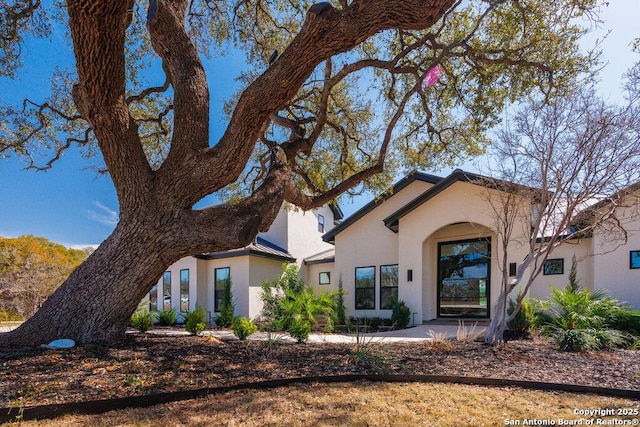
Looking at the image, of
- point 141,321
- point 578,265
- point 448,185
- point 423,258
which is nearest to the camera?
point 141,321

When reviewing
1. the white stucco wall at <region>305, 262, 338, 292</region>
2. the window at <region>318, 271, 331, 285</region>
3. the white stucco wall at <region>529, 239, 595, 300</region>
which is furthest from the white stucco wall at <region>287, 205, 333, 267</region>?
the white stucco wall at <region>529, 239, 595, 300</region>

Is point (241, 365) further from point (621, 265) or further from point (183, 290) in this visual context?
point (183, 290)

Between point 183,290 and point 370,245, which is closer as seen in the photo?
point 370,245

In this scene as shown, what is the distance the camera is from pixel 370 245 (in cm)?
1512

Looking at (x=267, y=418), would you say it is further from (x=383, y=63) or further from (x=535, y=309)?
(x=535, y=309)

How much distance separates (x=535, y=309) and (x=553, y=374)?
4.96 metres

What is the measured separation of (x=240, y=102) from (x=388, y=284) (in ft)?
33.9

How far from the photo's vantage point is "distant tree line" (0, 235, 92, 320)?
17.3m

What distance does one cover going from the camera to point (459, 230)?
43.3 feet

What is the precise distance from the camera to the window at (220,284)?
53.8ft

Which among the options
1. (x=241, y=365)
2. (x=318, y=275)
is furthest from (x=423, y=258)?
(x=241, y=365)

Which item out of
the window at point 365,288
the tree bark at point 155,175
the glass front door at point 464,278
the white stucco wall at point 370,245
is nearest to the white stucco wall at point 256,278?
the white stucco wall at point 370,245

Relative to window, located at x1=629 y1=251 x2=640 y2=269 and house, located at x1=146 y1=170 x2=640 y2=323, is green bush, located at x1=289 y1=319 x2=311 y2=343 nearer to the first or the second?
house, located at x1=146 y1=170 x2=640 y2=323

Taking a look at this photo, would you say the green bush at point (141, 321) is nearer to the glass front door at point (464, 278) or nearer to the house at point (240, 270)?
the house at point (240, 270)
